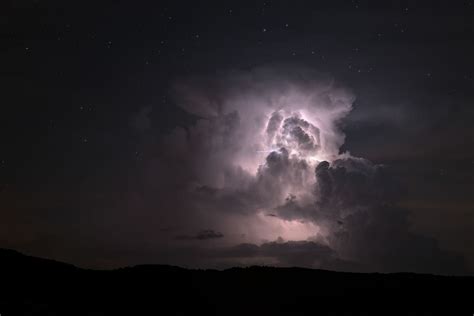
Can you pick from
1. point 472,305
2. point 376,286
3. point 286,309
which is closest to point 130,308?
point 286,309

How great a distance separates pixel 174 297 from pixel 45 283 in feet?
38.4

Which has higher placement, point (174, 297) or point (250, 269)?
point (250, 269)

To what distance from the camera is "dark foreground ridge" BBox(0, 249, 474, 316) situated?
44.3 m

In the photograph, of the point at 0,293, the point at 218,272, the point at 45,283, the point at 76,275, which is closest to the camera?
the point at 0,293

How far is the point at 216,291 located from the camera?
5456cm

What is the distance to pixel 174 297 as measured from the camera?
166 ft

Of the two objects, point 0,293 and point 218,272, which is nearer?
point 0,293

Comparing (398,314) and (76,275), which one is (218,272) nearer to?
(76,275)

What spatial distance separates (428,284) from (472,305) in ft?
29.0

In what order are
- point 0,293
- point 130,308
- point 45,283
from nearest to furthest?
point 0,293 < point 130,308 < point 45,283

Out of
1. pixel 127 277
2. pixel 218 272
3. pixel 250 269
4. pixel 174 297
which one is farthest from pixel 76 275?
pixel 250 269

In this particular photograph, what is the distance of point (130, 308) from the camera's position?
44.6 metres

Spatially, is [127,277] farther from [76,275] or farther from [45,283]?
[45,283]

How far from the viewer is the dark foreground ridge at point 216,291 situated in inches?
1745
